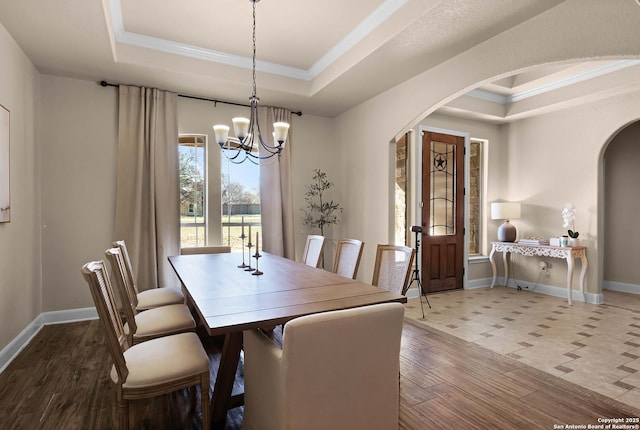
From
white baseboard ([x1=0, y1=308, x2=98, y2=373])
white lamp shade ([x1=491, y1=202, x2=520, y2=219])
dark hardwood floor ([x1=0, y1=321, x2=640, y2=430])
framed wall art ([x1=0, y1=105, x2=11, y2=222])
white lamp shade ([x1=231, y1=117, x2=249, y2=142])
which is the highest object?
white lamp shade ([x1=231, y1=117, x2=249, y2=142])

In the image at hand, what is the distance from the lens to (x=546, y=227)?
5.48 meters

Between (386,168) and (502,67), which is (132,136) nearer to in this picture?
(386,168)

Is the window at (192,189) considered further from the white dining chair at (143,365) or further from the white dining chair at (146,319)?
the white dining chair at (143,365)

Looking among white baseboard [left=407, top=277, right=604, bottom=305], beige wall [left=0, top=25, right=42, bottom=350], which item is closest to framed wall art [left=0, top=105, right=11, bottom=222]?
beige wall [left=0, top=25, right=42, bottom=350]

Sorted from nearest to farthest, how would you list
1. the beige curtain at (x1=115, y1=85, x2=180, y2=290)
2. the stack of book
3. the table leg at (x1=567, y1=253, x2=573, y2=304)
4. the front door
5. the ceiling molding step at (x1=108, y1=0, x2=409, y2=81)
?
the ceiling molding step at (x1=108, y1=0, x2=409, y2=81), the beige curtain at (x1=115, y1=85, x2=180, y2=290), the table leg at (x1=567, y1=253, x2=573, y2=304), the stack of book, the front door

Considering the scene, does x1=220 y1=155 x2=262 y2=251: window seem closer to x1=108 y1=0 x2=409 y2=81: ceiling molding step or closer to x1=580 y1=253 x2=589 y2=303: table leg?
x1=108 y1=0 x2=409 y2=81: ceiling molding step

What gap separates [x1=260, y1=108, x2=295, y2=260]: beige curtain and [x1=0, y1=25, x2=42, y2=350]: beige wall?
2543 millimetres

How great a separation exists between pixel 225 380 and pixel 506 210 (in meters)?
5.23

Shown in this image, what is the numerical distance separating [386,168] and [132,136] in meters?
3.16

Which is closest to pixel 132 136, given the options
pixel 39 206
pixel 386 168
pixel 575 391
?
pixel 39 206

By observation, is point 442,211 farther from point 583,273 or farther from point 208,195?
point 208,195

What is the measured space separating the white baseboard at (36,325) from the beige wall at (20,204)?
0.06 m

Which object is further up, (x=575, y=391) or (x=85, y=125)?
(x=85, y=125)

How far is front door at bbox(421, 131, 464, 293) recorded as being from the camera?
534cm
